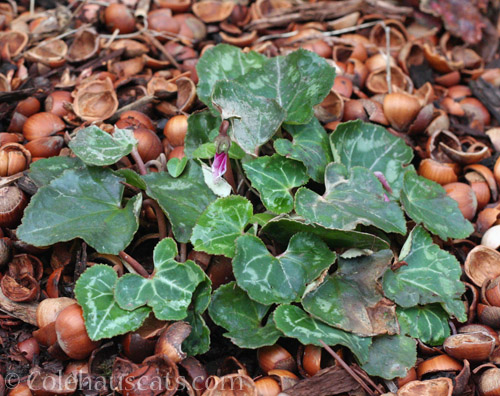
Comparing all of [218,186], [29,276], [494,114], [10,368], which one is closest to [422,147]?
[494,114]

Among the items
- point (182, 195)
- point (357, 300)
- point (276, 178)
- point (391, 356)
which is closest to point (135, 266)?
point (182, 195)

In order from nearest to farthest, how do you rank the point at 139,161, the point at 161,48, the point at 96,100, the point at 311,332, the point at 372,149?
the point at 311,332 → the point at 139,161 → the point at 372,149 → the point at 96,100 → the point at 161,48

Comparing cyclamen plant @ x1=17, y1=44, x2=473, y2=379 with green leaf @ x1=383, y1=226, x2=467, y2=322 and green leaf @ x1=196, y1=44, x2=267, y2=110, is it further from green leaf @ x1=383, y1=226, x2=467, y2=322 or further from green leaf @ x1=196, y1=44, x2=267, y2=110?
green leaf @ x1=196, y1=44, x2=267, y2=110

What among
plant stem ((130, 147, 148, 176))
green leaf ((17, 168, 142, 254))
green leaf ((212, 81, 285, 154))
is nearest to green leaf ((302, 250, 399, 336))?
green leaf ((212, 81, 285, 154))

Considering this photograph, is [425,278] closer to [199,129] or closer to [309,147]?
[309,147]

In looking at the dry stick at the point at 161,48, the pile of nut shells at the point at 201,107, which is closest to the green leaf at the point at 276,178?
the pile of nut shells at the point at 201,107

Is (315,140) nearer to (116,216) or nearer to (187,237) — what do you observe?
(187,237)

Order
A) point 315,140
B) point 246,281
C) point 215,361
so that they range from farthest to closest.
A: point 315,140
point 215,361
point 246,281
